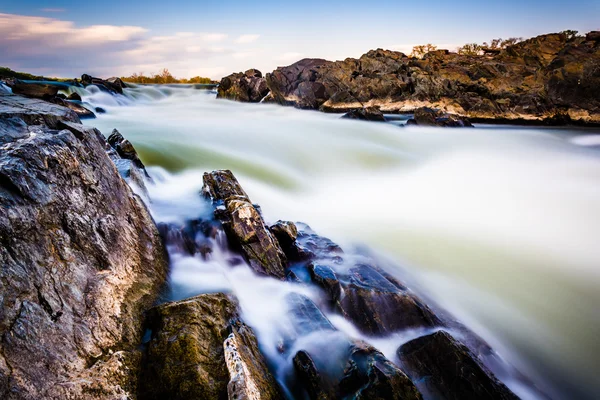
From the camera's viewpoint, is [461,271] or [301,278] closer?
[301,278]

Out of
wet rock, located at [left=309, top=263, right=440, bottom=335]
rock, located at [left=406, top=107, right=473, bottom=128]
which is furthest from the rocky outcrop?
rock, located at [left=406, top=107, right=473, bottom=128]

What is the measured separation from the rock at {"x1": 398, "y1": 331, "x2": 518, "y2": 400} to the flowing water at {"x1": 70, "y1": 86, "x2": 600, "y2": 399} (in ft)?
1.25

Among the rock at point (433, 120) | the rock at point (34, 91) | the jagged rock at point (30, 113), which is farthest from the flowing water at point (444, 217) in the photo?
the rock at point (433, 120)

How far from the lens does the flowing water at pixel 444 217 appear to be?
4.73 meters

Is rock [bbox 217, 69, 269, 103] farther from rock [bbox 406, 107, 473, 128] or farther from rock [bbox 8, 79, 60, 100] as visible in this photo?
rock [bbox 8, 79, 60, 100]

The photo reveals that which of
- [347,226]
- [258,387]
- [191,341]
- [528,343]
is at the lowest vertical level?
[528,343]

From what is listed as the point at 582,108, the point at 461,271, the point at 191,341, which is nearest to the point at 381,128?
the point at 461,271

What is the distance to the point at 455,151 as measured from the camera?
1644cm

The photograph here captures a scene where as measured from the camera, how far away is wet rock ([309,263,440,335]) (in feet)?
14.3

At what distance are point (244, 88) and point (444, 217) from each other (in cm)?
3721

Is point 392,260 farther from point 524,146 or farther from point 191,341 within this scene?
point 524,146

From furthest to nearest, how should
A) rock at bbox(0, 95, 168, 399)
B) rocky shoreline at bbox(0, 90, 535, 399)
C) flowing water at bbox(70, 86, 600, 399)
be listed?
flowing water at bbox(70, 86, 600, 399)
rocky shoreline at bbox(0, 90, 535, 399)
rock at bbox(0, 95, 168, 399)

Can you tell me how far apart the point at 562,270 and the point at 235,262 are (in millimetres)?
7141

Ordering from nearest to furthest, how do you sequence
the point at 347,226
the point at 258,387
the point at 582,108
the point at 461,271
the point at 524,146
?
1. the point at 258,387
2. the point at 461,271
3. the point at 347,226
4. the point at 524,146
5. the point at 582,108
